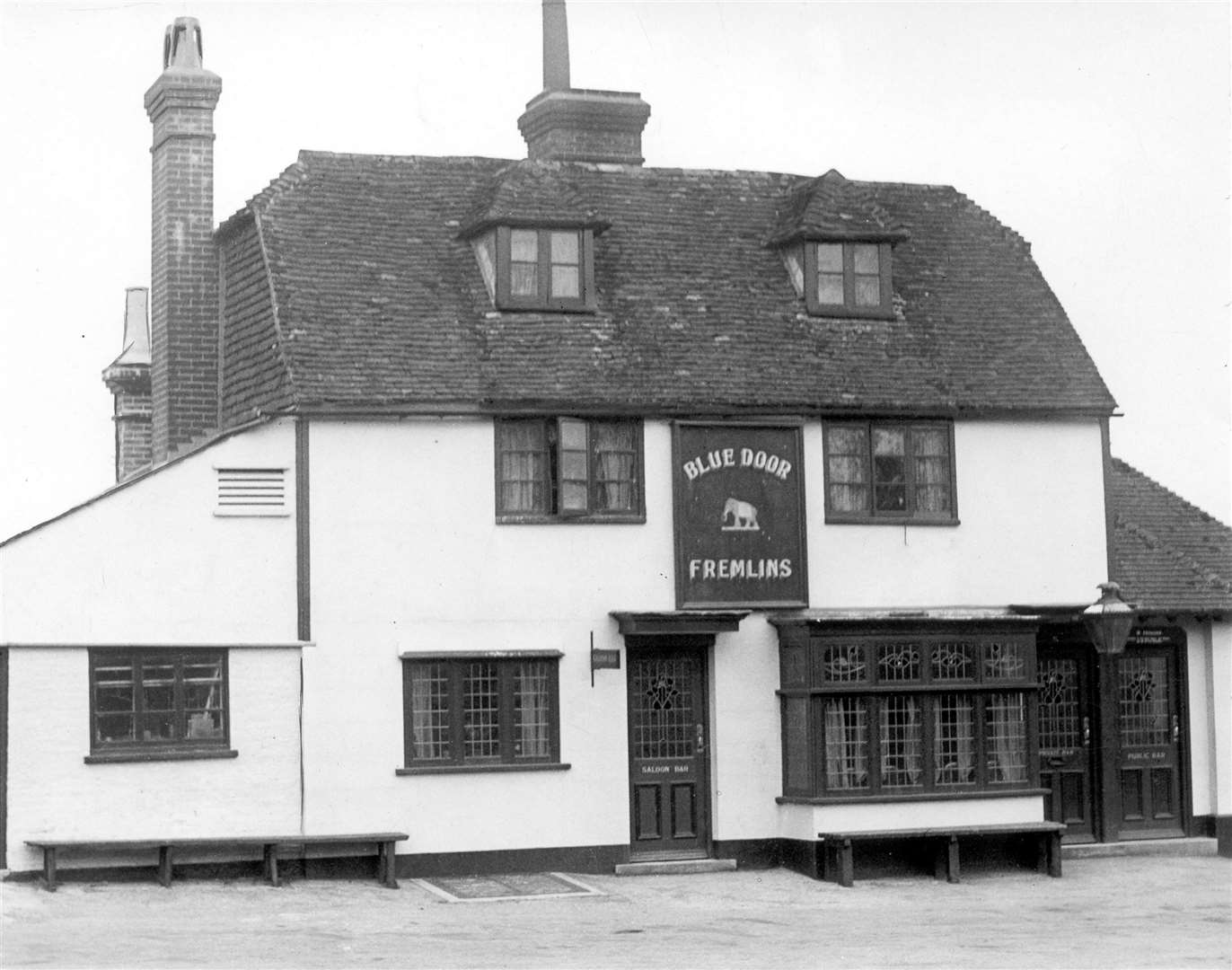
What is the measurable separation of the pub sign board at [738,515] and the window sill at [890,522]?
1.48 ft

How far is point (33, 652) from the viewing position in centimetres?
2234

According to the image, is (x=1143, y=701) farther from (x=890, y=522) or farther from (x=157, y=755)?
(x=157, y=755)

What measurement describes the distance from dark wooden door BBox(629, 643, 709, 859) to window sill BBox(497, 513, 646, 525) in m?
1.47

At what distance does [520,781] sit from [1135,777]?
8320 millimetres

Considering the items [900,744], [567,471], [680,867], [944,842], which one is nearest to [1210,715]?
[944,842]

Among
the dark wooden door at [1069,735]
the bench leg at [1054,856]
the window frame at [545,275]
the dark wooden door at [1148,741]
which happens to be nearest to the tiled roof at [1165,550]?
the dark wooden door at [1148,741]

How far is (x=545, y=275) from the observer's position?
25.6 meters

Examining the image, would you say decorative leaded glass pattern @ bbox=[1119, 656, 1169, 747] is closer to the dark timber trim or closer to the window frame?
the window frame

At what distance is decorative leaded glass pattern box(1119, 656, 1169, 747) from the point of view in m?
27.5

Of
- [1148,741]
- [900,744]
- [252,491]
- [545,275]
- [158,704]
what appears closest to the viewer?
[158,704]

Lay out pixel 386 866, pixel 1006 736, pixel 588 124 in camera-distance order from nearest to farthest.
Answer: pixel 386 866 < pixel 1006 736 < pixel 588 124

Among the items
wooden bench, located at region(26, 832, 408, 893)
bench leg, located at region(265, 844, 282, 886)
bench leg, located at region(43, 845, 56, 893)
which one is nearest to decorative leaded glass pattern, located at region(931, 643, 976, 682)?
wooden bench, located at region(26, 832, 408, 893)

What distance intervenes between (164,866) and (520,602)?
481 cm

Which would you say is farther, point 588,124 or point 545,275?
point 588,124
